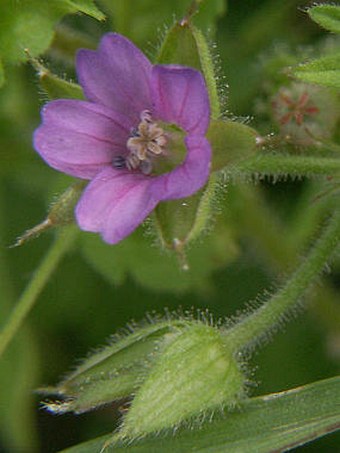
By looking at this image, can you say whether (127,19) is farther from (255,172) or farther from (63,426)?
(63,426)

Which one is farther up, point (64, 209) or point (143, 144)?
point (143, 144)

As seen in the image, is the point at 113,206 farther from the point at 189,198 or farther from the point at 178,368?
the point at 178,368

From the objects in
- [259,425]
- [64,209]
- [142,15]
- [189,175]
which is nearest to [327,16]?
[189,175]

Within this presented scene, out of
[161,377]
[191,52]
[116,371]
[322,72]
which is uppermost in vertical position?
[322,72]

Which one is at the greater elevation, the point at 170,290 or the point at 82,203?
the point at 82,203

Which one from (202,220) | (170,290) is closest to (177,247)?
(202,220)

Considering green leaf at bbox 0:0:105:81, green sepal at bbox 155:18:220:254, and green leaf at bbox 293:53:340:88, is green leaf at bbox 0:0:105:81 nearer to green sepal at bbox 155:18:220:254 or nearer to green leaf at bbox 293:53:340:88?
green sepal at bbox 155:18:220:254
